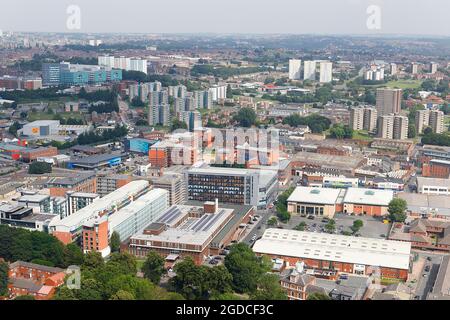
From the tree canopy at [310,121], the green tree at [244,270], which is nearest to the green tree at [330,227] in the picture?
the green tree at [244,270]

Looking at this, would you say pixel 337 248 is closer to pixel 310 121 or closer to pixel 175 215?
pixel 175 215

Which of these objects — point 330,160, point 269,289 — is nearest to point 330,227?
point 269,289

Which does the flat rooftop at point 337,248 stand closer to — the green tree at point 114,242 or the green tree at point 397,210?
the green tree at point 397,210

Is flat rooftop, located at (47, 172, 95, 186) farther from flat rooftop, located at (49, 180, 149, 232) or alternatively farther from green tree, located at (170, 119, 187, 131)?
green tree, located at (170, 119, 187, 131)

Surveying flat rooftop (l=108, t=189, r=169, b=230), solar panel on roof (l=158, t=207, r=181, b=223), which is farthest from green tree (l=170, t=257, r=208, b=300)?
solar panel on roof (l=158, t=207, r=181, b=223)

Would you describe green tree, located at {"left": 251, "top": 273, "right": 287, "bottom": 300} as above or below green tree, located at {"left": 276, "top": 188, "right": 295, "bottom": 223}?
above

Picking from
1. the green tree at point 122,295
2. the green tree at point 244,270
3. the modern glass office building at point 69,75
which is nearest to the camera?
the green tree at point 122,295
